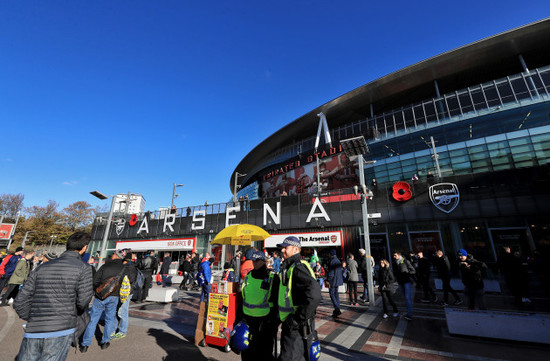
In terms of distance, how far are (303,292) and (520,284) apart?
1031cm

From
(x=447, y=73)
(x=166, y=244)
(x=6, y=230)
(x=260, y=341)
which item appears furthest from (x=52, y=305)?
(x=6, y=230)

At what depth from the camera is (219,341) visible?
16.2ft

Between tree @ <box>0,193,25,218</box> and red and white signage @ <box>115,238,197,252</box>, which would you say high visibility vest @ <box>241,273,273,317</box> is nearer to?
red and white signage @ <box>115,238,197,252</box>

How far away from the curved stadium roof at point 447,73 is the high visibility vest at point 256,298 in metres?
34.1

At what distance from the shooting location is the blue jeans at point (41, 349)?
2453 mm

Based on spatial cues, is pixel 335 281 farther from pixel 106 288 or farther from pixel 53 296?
pixel 53 296

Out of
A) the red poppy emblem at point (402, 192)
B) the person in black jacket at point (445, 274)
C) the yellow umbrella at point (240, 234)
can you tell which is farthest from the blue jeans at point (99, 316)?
the red poppy emblem at point (402, 192)

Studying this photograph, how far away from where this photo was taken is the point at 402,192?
1795 cm

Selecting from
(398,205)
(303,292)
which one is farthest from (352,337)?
(398,205)

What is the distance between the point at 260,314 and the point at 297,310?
2.55ft

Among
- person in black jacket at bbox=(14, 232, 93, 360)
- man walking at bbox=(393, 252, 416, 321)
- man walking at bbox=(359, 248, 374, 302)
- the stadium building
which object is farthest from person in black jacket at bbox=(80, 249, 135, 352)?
the stadium building

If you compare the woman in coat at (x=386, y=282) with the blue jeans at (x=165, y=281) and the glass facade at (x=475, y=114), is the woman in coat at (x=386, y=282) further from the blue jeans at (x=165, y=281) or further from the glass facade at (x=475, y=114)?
the glass facade at (x=475, y=114)

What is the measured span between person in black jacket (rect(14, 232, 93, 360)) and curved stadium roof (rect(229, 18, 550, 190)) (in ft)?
116

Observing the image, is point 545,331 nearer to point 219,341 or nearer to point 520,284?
point 520,284
